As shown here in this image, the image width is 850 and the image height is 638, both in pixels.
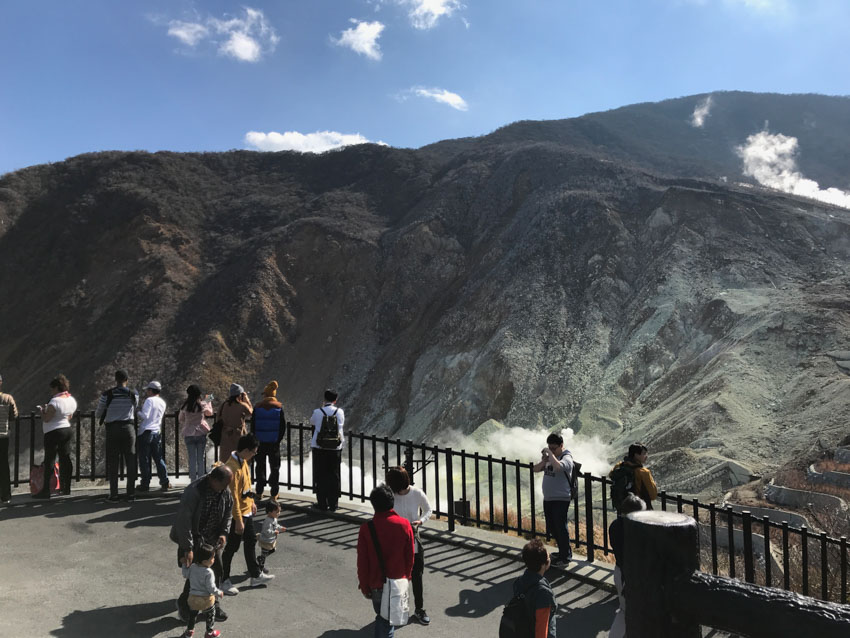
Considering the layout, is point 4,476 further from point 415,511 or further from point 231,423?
point 415,511

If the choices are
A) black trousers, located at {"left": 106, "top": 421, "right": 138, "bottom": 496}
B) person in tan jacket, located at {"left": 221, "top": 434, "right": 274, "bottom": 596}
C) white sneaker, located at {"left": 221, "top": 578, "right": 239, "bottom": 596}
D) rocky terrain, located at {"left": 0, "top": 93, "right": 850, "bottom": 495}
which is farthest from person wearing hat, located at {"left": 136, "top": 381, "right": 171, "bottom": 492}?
rocky terrain, located at {"left": 0, "top": 93, "right": 850, "bottom": 495}

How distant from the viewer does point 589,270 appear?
3052cm

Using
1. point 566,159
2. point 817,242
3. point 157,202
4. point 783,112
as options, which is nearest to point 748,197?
point 817,242

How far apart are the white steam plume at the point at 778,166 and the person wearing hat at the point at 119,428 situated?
2468 inches

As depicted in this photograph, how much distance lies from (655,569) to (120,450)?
9.77m

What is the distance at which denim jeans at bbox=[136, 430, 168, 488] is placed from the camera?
32.1 ft

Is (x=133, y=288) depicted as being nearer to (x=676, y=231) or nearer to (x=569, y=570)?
(x=676, y=231)

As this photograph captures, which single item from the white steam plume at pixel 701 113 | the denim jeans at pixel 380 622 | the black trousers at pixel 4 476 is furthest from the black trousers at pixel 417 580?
the white steam plume at pixel 701 113

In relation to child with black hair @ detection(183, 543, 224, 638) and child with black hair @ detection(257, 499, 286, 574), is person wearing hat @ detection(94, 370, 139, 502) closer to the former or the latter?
child with black hair @ detection(257, 499, 286, 574)

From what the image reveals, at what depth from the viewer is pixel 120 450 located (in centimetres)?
967

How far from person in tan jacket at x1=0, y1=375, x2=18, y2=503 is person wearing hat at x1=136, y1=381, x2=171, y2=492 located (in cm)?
177

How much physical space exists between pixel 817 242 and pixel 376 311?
22.6 metres

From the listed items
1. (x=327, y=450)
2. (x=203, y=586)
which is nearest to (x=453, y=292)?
(x=327, y=450)

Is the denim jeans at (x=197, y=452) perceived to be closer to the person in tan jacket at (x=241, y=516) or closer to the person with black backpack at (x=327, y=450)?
the person with black backpack at (x=327, y=450)
